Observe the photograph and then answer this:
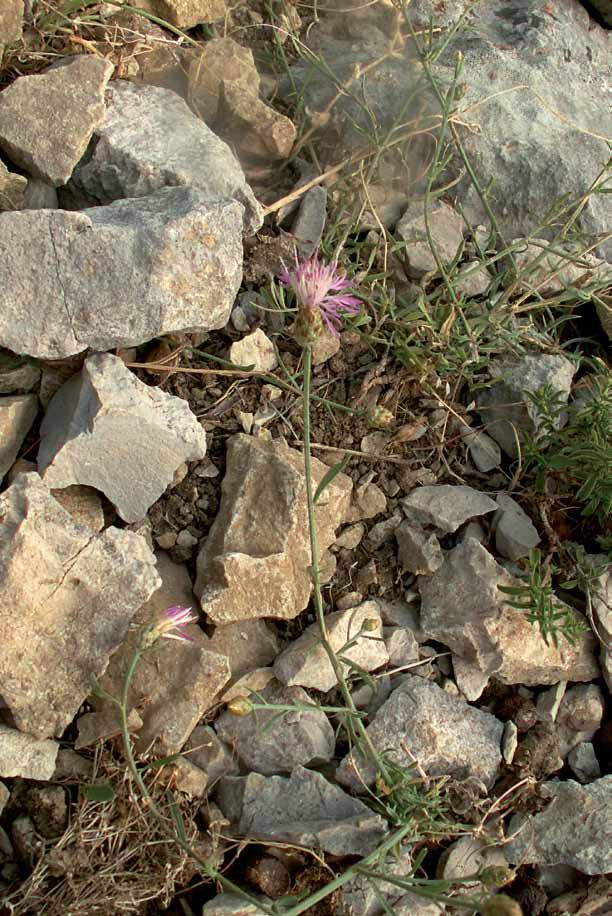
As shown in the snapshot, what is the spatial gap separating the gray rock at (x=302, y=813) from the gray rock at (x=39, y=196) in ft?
5.63

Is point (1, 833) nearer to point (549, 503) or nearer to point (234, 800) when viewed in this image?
point (234, 800)

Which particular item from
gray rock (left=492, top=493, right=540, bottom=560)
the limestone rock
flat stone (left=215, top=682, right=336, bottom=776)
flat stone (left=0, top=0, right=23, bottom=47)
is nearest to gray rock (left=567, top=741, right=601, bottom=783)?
gray rock (left=492, top=493, right=540, bottom=560)

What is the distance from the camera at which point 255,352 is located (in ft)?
9.07

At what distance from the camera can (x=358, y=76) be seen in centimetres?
302

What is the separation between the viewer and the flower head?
220cm

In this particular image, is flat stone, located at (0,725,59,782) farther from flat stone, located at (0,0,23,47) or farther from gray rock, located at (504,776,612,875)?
flat stone, located at (0,0,23,47)

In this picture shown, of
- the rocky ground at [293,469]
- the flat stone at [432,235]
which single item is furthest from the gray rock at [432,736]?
the flat stone at [432,235]

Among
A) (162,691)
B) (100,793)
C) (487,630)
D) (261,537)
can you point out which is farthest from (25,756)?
(487,630)

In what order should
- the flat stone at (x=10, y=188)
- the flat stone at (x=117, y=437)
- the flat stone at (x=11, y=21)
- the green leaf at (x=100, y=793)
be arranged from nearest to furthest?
1. the green leaf at (x=100, y=793)
2. the flat stone at (x=117, y=437)
3. the flat stone at (x=10, y=188)
4. the flat stone at (x=11, y=21)

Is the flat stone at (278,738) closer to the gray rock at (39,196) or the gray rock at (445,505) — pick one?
the gray rock at (445,505)

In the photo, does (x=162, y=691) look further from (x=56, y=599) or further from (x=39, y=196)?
(x=39, y=196)

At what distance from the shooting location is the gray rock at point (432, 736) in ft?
8.11

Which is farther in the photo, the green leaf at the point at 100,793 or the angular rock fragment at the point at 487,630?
the angular rock fragment at the point at 487,630

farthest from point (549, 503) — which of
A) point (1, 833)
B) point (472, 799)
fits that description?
point (1, 833)
